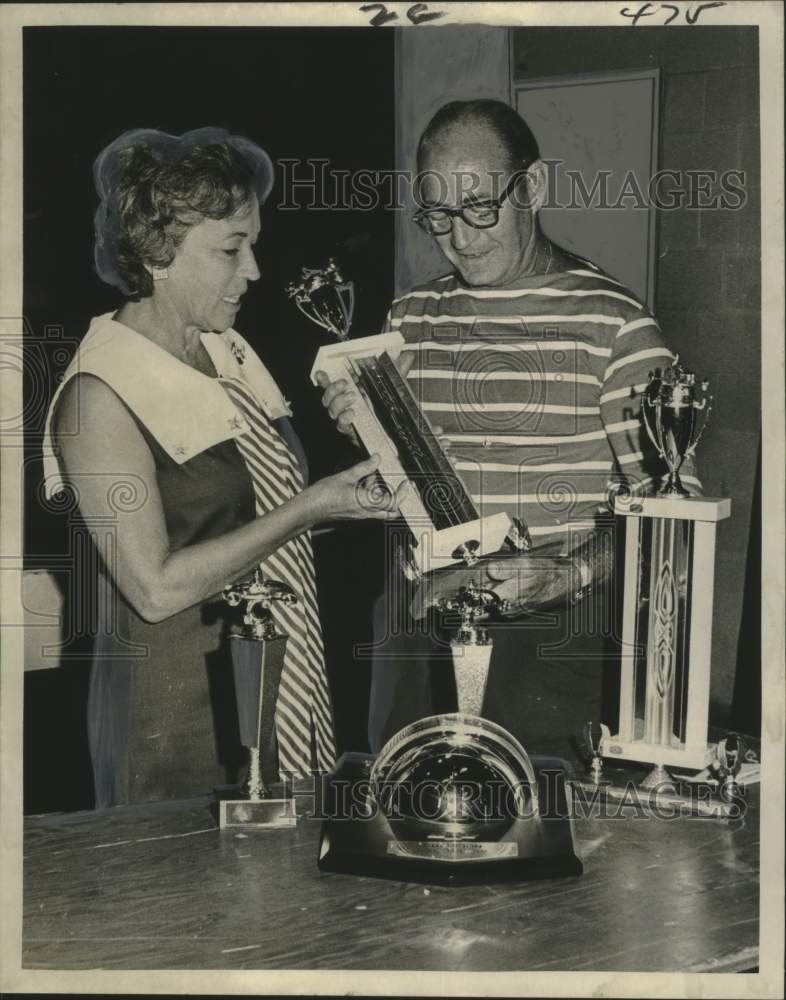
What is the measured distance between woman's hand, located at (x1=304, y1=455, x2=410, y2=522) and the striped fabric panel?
0.05 m

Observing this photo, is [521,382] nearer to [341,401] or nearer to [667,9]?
[341,401]

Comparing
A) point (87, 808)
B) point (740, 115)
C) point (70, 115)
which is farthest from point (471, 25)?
point (87, 808)

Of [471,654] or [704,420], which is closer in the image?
[471,654]

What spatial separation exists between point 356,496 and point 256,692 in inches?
17.9

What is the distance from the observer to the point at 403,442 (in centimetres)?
241

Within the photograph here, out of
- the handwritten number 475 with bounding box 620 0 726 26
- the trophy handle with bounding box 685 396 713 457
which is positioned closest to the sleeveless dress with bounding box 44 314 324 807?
the trophy handle with bounding box 685 396 713 457

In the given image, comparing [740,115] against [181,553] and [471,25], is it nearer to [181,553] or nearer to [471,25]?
[471,25]

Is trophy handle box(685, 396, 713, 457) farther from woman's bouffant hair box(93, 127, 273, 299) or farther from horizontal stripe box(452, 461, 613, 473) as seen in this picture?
woman's bouffant hair box(93, 127, 273, 299)

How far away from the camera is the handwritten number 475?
93.3 inches

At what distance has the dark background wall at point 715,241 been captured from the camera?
2383mm

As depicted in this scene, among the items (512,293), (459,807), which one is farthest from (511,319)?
(459,807)

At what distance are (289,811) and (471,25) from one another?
1.45 m

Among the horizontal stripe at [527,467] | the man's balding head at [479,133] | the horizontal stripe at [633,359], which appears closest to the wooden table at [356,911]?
the horizontal stripe at [527,467]

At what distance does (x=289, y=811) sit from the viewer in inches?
84.3
